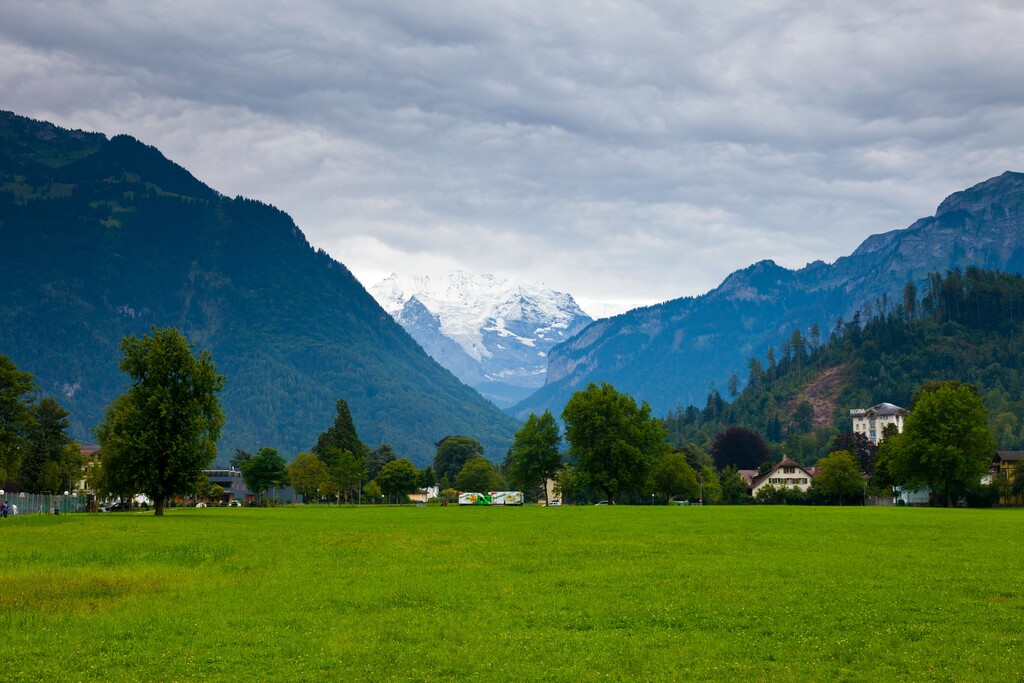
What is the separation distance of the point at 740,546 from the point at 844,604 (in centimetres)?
1836

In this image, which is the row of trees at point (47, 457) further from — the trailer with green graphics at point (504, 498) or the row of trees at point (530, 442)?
the trailer with green graphics at point (504, 498)

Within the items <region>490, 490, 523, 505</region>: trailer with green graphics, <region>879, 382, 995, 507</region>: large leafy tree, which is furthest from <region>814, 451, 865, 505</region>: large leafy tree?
<region>490, 490, 523, 505</region>: trailer with green graphics

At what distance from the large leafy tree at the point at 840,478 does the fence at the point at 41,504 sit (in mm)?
113494

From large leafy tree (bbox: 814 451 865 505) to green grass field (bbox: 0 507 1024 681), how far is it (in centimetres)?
11084

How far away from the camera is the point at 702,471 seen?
198 metres

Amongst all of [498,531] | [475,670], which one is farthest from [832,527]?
[475,670]

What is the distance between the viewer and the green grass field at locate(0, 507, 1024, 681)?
73.5 ft

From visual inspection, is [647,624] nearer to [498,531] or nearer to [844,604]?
[844,604]

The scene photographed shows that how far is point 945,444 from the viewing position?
122 m

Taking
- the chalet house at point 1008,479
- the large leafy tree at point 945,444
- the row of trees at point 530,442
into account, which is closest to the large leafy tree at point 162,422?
the row of trees at point 530,442

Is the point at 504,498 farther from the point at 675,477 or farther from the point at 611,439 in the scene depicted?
the point at 611,439

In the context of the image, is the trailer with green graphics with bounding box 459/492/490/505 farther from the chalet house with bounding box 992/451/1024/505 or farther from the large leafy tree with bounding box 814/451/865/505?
the chalet house with bounding box 992/451/1024/505

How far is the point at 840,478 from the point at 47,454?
122 metres

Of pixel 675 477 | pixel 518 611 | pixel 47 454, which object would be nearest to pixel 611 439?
pixel 675 477
